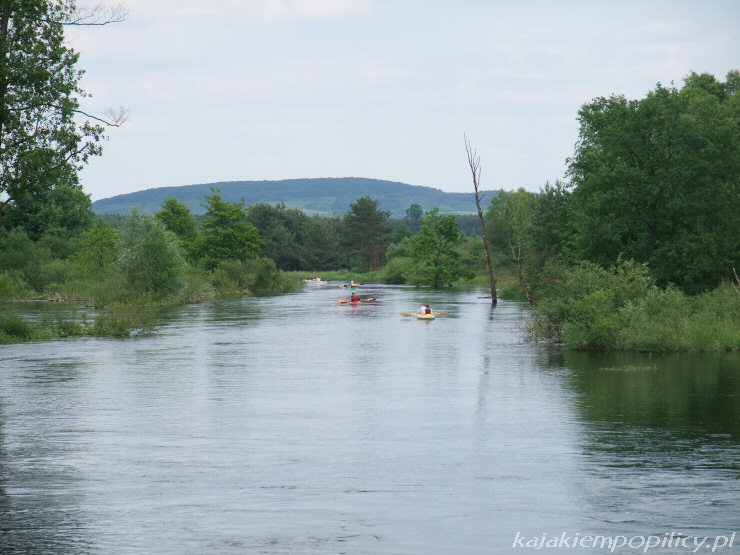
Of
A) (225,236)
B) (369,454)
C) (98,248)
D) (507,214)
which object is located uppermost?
(507,214)

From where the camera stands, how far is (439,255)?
111625mm

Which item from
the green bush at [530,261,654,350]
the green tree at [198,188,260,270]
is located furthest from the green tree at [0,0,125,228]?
the green tree at [198,188,260,270]

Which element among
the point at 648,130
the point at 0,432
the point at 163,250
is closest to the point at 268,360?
the point at 0,432

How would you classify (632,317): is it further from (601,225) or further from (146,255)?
(146,255)

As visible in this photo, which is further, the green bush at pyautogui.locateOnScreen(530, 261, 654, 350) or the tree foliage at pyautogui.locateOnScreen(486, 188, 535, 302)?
the tree foliage at pyautogui.locateOnScreen(486, 188, 535, 302)

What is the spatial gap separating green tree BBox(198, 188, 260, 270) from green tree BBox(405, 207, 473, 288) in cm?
2212

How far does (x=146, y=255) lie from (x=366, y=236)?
9727cm

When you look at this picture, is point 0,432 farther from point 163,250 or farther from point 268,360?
point 163,250

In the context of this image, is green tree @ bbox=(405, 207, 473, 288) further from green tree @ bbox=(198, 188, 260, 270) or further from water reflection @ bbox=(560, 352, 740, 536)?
water reflection @ bbox=(560, 352, 740, 536)

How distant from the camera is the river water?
10.4 meters

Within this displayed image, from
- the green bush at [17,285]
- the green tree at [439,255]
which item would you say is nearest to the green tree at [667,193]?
the green bush at [17,285]

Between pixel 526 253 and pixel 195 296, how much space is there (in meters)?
31.1

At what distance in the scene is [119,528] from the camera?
1050 centimetres

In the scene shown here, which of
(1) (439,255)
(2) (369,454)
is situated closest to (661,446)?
(2) (369,454)
